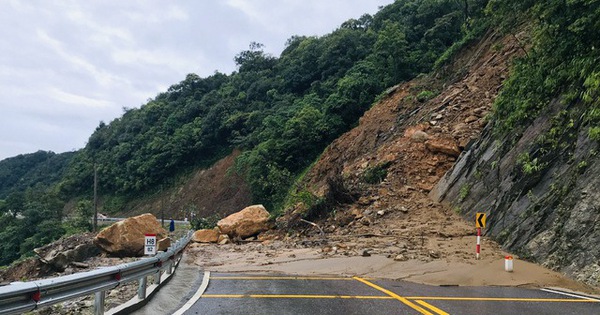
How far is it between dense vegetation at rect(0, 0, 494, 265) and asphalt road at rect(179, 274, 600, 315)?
20873 mm

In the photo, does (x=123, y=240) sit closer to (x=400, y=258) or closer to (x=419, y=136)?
(x=400, y=258)

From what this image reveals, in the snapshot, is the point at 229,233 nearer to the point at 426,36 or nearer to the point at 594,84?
the point at 594,84

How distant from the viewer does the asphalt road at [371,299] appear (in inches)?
248

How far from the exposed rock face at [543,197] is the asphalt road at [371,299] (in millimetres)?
2027

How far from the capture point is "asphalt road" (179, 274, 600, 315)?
20.7 feet

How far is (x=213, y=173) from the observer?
59.5 meters

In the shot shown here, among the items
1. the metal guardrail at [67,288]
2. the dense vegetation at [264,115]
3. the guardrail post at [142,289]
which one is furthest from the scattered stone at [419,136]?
the guardrail post at [142,289]

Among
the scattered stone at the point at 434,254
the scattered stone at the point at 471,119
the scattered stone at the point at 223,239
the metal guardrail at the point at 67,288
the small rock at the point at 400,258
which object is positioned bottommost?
the scattered stone at the point at 223,239

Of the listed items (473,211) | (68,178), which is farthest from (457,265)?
(68,178)

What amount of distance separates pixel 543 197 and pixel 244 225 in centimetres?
1558

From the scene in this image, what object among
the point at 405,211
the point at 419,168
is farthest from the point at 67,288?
the point at 419,168

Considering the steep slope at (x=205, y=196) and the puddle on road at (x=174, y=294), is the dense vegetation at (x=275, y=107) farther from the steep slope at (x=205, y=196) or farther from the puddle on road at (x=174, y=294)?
the puddle on road at (x=174, y=294)

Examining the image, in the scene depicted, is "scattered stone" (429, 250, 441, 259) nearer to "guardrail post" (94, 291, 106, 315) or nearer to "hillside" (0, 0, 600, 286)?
"hillside" (0, 0, 600, 286)

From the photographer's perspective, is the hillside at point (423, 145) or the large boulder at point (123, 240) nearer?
the hillside at point (423, 145)
